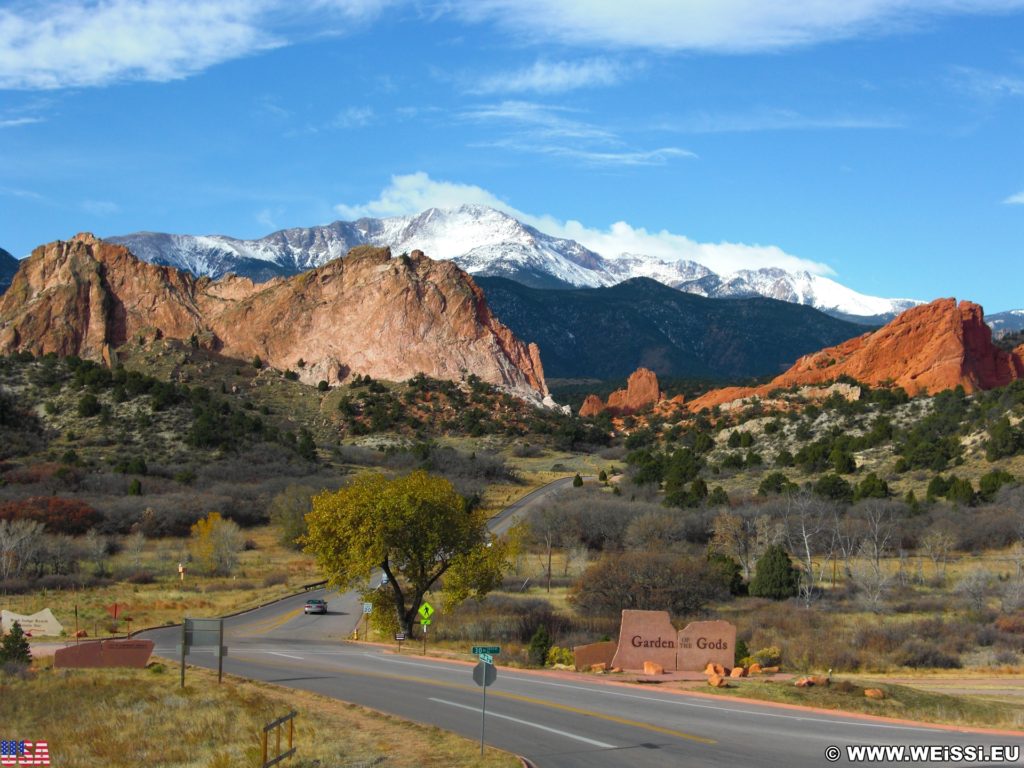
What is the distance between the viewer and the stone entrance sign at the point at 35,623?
3388cm

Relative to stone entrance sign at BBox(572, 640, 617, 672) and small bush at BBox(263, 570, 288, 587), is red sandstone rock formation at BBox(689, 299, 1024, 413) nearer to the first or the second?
small bush at BBox(263, 570, 288, 587)

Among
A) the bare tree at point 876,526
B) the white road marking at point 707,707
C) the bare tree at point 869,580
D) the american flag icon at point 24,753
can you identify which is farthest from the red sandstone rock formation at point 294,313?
the american flag icon at point 24,753

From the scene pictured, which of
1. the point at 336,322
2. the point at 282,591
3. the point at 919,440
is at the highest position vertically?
the point at 336,322

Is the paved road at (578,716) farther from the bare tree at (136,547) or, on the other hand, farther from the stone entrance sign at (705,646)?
the bare tree at (136,547)

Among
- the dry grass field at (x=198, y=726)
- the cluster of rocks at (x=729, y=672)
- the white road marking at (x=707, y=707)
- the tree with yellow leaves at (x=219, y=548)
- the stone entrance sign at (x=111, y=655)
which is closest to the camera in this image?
the dry grass field at (x=198, y=726)

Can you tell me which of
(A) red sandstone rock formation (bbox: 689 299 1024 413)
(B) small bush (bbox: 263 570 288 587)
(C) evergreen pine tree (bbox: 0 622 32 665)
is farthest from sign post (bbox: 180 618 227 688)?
(A) red sandstone rock formation (bbox: 689 299 1024 413)

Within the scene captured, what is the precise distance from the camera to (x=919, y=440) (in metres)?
74.4

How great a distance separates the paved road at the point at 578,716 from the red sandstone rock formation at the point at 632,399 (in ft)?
371

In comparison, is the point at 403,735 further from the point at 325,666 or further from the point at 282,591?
the point at 282,591

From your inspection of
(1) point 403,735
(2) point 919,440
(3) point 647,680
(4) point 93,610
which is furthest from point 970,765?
(2) point 919,440

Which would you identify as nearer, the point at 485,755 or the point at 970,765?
the point at 970,765

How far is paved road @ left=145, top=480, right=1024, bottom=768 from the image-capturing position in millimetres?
16109

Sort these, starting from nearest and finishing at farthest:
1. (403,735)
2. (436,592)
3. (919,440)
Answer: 1. (403,735)
2. (436,592)
3. (919,440)

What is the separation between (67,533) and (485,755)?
47402mm
